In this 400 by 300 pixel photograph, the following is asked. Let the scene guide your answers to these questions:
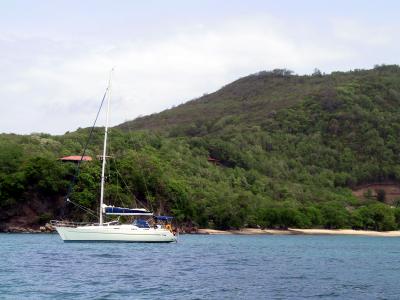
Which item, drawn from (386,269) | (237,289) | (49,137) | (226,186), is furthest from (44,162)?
(237,289)

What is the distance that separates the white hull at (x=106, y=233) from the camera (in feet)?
273

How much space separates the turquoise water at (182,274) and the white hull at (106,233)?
359cm

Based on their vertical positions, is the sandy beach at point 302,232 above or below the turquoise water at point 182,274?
above

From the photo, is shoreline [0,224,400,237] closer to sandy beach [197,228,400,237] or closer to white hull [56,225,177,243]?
sandy beach [197,228,400,237]

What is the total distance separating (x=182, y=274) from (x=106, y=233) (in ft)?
101

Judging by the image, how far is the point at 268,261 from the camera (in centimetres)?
7019

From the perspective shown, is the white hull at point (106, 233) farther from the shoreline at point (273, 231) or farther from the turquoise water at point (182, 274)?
the shoreline at point (273, 231)

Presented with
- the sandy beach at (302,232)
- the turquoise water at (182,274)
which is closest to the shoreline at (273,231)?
the sandy beach at (302,232)

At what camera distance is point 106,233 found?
274 ft

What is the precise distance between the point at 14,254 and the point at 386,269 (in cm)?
3415

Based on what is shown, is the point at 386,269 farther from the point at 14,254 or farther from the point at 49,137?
the point at 49,137

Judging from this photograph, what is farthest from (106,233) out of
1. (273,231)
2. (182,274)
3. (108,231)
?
(273,231)

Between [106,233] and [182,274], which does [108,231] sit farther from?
[182,274]

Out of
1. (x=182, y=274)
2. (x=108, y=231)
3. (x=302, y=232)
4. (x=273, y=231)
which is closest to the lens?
(x=182, y=274)
